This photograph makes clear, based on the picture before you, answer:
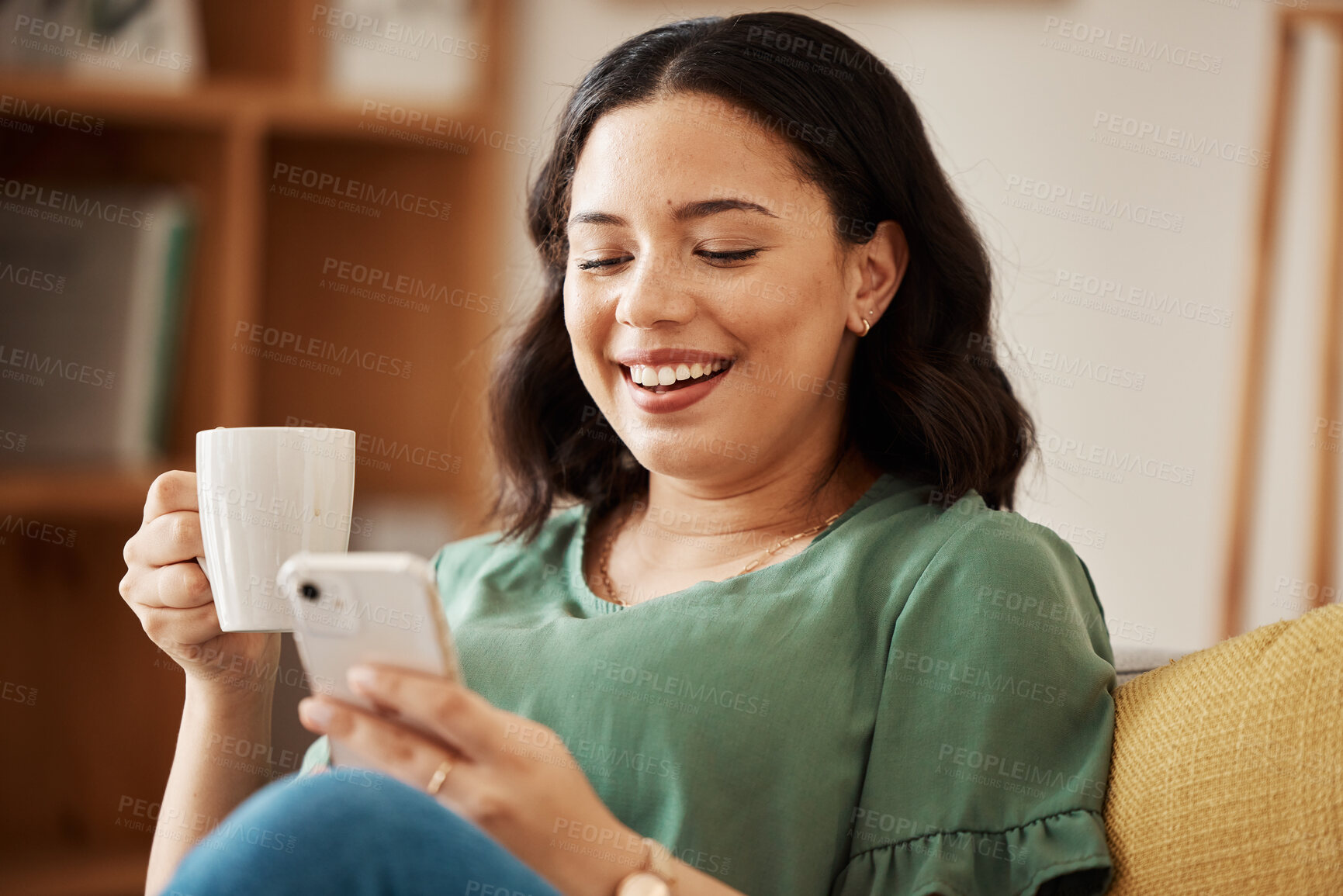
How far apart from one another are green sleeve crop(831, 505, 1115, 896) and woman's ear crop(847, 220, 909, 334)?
270 millimetres

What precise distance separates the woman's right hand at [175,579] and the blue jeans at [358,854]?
0.31 m

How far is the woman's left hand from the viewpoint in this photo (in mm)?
775

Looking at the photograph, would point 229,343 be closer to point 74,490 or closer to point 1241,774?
point 74,490

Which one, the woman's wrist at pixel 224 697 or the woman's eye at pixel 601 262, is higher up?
the woman's eye at pixel 601 262

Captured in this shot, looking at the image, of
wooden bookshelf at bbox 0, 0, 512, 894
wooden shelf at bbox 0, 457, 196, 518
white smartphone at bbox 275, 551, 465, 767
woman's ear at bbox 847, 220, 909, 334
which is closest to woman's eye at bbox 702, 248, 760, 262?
woman's ear at bbox 847, 220, 909, 334

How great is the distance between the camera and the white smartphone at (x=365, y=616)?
74cm

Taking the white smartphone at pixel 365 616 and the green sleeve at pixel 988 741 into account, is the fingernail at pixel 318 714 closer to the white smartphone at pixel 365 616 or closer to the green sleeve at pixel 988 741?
the white smartphone at pixel 365 616

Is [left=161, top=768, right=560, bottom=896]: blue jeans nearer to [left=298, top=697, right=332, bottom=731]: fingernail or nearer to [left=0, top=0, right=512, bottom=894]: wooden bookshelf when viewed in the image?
[left=298, top=697, right=332, bottom=731]: fingernail

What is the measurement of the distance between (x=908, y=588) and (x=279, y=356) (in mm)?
1607

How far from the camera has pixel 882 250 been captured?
3.92 ft

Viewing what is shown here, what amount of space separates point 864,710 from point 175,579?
575 millimetres

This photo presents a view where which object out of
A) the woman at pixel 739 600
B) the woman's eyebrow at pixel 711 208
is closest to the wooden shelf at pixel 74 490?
the woman at pixel 739 600

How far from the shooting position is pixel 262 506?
0.91m

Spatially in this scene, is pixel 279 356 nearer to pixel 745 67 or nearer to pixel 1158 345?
pixel 745 67
